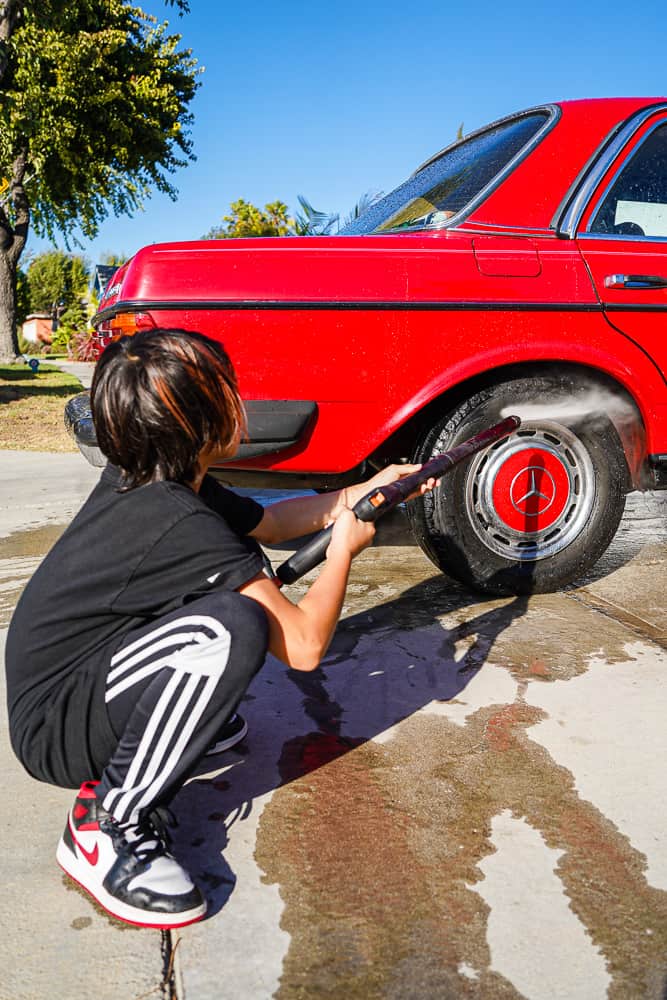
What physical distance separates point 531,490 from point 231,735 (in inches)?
57.6

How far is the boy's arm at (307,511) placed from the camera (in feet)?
7.03

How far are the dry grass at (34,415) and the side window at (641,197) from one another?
5534 millimetres

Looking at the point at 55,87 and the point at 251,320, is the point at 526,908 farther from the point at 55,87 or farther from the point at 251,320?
the point at 55,87

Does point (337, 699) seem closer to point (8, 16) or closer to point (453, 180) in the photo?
point (453, 180)

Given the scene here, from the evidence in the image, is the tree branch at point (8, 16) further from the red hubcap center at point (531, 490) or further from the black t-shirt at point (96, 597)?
the black t-shirt at point (96, 597)

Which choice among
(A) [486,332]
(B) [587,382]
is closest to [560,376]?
(B) [587,382]

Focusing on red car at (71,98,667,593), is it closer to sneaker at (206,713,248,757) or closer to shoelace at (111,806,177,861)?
sneaker at (206,713,248,757)

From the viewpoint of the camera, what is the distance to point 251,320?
2709mm

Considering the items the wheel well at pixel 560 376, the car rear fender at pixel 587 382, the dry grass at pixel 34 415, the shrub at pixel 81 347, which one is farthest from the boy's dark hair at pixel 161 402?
the shrub at pixel 81 347

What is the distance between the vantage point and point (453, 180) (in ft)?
10.5

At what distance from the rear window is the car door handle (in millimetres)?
530

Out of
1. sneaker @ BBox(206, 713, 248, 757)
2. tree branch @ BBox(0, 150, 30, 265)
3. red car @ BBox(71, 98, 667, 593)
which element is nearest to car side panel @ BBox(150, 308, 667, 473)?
red car @ BBox(71, 98, 667, 593)

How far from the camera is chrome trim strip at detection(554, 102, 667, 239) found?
9.57ft

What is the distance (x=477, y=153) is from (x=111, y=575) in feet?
7.95
